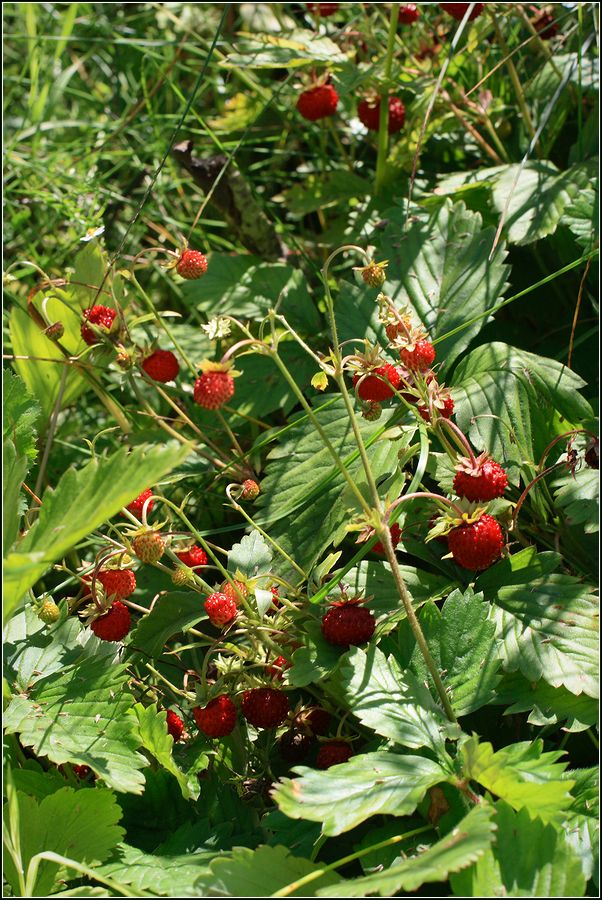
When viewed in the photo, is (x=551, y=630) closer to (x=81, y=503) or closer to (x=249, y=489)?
(x=249, y=489)

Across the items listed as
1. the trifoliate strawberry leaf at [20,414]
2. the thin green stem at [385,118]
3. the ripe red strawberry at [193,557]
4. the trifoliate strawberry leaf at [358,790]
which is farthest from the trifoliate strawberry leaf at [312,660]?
the thin green stem at [385,118]

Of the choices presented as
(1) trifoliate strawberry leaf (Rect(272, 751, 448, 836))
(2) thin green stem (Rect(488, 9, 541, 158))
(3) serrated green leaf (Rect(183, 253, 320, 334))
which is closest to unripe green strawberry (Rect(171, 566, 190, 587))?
(1) trifoliate strawberry leaf (Rect(272, 751, 448, 836))

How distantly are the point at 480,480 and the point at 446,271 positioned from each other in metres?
0.59

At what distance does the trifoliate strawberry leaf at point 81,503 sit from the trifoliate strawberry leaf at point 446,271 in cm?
69

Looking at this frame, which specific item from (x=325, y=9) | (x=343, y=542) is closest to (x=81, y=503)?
(x=343, y=542)

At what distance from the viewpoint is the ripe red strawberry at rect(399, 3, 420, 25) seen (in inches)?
76.4

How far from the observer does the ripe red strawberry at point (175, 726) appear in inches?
50.9

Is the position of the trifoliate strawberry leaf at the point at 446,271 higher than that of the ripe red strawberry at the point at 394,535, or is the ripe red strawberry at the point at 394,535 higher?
the trifoliate strawberry leaf at the point at 446,271

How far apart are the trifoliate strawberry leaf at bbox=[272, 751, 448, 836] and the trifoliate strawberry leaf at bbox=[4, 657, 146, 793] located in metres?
0.23

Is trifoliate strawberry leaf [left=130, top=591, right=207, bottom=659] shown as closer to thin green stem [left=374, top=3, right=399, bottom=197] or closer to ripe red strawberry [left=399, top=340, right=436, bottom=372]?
ripe red strawberry [left=399, top=340, right=436, bottom=372]

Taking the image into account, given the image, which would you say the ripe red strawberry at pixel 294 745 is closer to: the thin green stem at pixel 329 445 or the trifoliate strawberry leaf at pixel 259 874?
the trifoliate strawberry leaf at pixel 259 874

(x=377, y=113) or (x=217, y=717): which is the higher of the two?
(x=377, y=113)

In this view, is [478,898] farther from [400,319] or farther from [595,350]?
[595,350]

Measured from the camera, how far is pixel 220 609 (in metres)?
1.17
